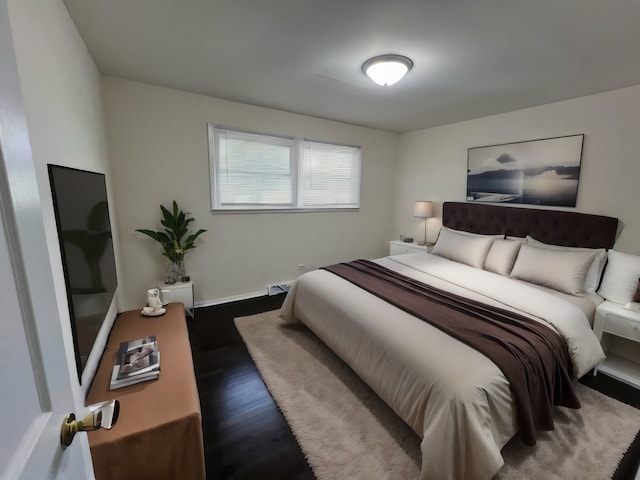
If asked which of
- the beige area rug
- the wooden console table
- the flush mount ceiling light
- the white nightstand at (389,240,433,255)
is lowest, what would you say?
the beige area rug

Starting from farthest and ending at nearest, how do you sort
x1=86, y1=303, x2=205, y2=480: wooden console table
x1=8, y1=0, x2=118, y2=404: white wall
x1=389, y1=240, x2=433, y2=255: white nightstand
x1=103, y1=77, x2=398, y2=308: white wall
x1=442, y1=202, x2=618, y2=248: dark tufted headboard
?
x1=389, y1=240, x2=433, y2=255: white nightstand → x1=103, y1=77, x2=398, y2=308: white wall → x1=442, y1=202, x2=618, y2=248: dark tufted headboard → x1=86, y1=303, x2=205, y2=480: wooden console table → x1=8, y1=0, x2=118, y2=404: white wall

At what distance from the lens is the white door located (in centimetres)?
43

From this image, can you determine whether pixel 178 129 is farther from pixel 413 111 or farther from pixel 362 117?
pixel 413 111

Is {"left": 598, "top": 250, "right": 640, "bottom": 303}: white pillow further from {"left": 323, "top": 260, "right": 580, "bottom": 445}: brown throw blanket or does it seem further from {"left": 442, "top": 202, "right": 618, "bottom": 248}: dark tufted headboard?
{"left": 323, "top": 260, "right": 580, "bottom": 445}: brown throw blanket

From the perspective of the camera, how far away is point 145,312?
7.24 feet

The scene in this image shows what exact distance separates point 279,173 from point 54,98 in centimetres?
248

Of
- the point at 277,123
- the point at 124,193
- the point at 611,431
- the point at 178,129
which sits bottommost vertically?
the point at 611,431

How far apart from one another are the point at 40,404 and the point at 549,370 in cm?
219

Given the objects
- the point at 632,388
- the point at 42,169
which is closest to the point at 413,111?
the point at 632,388

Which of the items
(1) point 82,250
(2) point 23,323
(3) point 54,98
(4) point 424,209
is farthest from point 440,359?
(4) point 424,209

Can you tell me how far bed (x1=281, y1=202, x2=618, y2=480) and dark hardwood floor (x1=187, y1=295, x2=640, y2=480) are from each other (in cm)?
58

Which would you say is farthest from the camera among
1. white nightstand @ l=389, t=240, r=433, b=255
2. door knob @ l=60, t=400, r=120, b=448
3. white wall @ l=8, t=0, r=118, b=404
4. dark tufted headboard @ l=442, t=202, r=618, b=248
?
white nightstand @ l=389, t=240, r=433, b=255

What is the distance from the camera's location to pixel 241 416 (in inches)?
70.9

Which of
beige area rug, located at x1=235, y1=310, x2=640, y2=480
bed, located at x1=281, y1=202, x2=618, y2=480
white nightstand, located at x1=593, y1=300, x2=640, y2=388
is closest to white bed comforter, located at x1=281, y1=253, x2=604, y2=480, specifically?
bed, located at x1=281, y1=202, x2=618, y2=480
